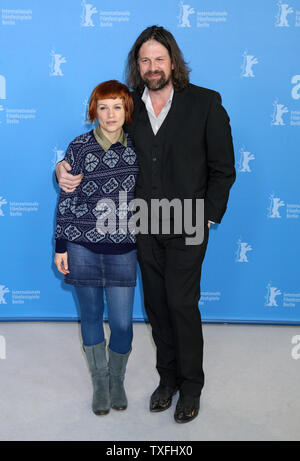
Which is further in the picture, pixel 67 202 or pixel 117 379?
pixel 117 379

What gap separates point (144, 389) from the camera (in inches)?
86.8

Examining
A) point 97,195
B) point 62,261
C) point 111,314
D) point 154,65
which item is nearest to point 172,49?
point 154,65

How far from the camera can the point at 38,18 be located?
8.34ft

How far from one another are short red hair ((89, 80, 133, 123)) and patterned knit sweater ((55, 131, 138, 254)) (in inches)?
3.8

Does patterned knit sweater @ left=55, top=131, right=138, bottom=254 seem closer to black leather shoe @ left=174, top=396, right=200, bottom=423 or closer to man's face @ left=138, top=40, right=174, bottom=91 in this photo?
man's face @ left=138, top=40, right=174, bottom=91

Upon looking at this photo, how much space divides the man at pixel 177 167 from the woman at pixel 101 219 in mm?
73

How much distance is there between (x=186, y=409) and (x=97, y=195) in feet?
3.13

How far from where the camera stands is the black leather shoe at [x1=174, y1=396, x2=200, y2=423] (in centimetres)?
194

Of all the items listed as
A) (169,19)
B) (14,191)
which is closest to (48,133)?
(14,191)

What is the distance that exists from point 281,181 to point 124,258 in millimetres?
1287

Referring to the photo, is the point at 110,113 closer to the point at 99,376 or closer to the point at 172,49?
the point at 172,49
